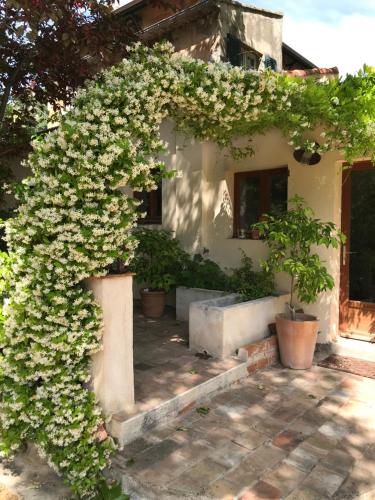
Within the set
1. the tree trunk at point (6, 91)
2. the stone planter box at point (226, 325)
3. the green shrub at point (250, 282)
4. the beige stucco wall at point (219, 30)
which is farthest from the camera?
the beige stucco wall at point (219, 30)

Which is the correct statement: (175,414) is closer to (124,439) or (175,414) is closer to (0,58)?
(124,439)

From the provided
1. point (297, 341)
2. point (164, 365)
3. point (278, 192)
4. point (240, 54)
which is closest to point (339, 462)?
point (297, 341)

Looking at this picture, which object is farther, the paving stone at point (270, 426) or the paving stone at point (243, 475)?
the paving stone at point (270, 426)

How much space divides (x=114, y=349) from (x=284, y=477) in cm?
157

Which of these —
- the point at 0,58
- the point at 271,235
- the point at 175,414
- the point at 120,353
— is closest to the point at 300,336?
the point at 271,235

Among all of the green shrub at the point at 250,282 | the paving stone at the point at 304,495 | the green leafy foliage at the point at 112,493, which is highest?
the green shrub at the point at 250,282

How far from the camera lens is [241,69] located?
12.5 feet

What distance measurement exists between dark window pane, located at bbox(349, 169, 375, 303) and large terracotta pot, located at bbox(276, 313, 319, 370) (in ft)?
3.67

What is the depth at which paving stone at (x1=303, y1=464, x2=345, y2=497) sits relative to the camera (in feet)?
8.66

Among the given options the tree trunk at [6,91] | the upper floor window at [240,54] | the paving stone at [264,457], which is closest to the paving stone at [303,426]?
the paving stone at [264,457]

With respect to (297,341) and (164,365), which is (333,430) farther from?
(164,365)

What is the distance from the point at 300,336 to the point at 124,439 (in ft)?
8.34

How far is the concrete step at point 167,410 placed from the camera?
3.07 metres

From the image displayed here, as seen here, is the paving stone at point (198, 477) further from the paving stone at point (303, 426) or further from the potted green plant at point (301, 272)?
the potted green plant at point (301, 272)
